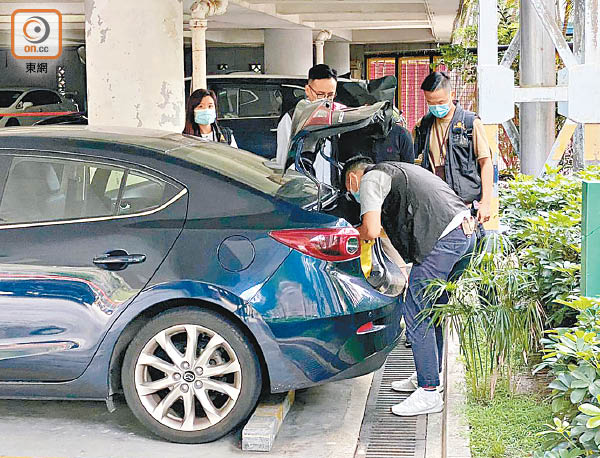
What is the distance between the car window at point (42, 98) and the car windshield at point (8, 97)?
0.31 m

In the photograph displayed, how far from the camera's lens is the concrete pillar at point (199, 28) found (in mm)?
15773

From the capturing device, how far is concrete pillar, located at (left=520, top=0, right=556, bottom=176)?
10.8 m

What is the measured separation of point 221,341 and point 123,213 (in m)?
0.86

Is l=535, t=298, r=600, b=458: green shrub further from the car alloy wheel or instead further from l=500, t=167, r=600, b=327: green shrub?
the car alloy wheel

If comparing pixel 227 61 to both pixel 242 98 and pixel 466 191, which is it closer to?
pixel 242 98

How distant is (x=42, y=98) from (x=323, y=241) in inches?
889

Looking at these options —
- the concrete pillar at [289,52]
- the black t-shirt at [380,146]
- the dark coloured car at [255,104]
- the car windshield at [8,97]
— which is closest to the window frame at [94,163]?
the black t-shirt at [380,146]

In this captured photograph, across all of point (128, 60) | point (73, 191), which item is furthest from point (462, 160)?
point (128, 60)

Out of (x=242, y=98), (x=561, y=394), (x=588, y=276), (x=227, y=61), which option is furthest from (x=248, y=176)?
(x=227, y=61)

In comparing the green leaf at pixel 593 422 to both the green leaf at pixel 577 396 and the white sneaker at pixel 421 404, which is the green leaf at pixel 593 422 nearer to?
the green leaf at pixel 577 396

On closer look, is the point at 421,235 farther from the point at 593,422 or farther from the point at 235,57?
the point at 235,57

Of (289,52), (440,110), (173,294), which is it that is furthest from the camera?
(289,52)

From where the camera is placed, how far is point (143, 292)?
5.20m

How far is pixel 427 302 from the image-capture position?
18.6 feet
